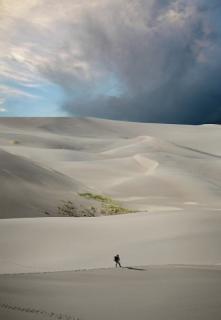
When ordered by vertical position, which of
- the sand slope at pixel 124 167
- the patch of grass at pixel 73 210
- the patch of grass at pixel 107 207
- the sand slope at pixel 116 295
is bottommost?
the sand slope at pixel 116 295

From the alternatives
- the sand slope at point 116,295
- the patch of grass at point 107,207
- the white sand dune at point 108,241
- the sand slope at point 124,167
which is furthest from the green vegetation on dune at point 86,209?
the sand slope at point 116,295

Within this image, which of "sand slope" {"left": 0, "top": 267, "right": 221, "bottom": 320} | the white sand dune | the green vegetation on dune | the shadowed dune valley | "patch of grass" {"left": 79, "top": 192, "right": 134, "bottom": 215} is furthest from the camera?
"patch of grass" {"left": 79, "top": 192, "right": 134, "bottom": 215}

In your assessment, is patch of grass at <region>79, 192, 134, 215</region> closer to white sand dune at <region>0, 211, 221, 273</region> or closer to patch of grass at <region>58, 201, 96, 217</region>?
patch of grass at <region>58, 201, 96, 217</region>

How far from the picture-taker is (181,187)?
36938 millimetres

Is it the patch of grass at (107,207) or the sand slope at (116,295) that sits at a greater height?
the patch of grass at (107,207)

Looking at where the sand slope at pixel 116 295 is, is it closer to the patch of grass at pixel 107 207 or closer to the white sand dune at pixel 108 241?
the white sand dune at pixel 108 241

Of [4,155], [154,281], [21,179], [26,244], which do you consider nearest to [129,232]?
[26,244]

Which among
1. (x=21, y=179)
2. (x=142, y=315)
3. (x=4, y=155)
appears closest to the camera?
(x=142, y=315)

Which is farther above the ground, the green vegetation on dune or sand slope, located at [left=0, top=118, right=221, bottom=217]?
sand slope, located at [left=0, top=118, right=221, bottom=217]

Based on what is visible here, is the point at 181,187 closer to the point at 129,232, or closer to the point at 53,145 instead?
the point at 129,232

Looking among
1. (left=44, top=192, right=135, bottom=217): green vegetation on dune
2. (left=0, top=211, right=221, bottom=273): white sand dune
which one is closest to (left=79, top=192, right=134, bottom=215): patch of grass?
(left=44, top=192, right=135, bottom=217): green vegetation on dune

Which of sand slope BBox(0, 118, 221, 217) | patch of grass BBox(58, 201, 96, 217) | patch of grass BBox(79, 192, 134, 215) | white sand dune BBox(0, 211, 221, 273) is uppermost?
sand slope BBox(0, 118, 221, 217)

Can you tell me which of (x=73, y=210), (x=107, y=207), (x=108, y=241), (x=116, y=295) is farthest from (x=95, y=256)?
(x=107, y=207)

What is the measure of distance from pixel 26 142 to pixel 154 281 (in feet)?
190
